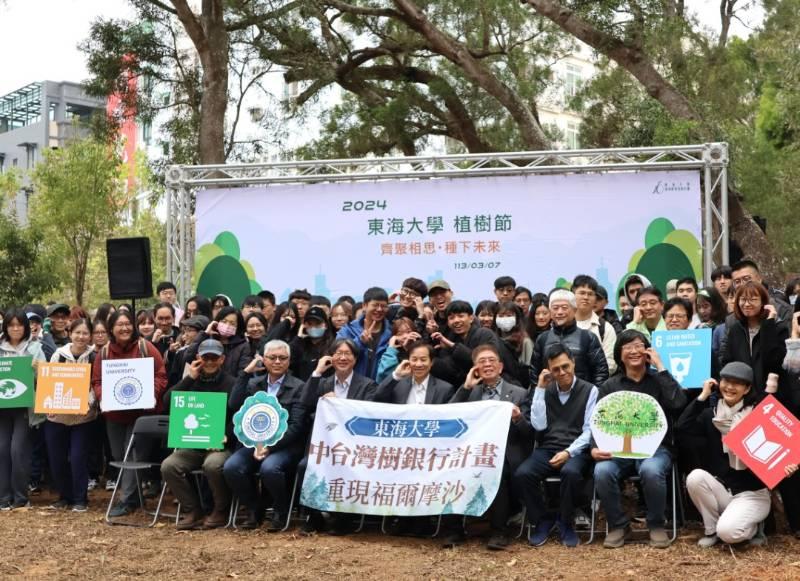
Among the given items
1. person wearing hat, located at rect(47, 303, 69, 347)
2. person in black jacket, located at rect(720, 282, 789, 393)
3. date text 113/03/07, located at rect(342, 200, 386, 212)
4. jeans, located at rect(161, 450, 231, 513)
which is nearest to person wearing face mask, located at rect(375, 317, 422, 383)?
jeans, located at rect(161, 450, 231, 513)

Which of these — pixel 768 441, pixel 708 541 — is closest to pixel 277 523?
pixel 708 541

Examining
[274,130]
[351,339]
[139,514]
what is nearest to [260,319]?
A: [351,339]

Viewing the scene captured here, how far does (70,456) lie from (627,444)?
4.71m

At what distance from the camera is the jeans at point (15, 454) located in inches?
335

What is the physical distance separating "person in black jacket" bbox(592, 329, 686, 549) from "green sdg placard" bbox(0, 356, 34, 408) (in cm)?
487

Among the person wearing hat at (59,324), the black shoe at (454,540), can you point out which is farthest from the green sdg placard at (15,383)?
the black shoe at (454,540)

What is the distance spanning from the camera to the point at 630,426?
261 inches

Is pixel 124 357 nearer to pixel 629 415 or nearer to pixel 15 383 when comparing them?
pixel 15 383

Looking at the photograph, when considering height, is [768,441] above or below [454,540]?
above

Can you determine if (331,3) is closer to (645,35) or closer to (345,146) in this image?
(345,146)

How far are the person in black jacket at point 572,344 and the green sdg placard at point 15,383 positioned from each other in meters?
4.35

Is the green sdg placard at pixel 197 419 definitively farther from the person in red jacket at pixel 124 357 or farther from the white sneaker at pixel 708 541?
the white sneaker at pixel 708 541

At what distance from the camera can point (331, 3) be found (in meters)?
17.5

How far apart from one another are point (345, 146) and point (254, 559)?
1326 centimetres
